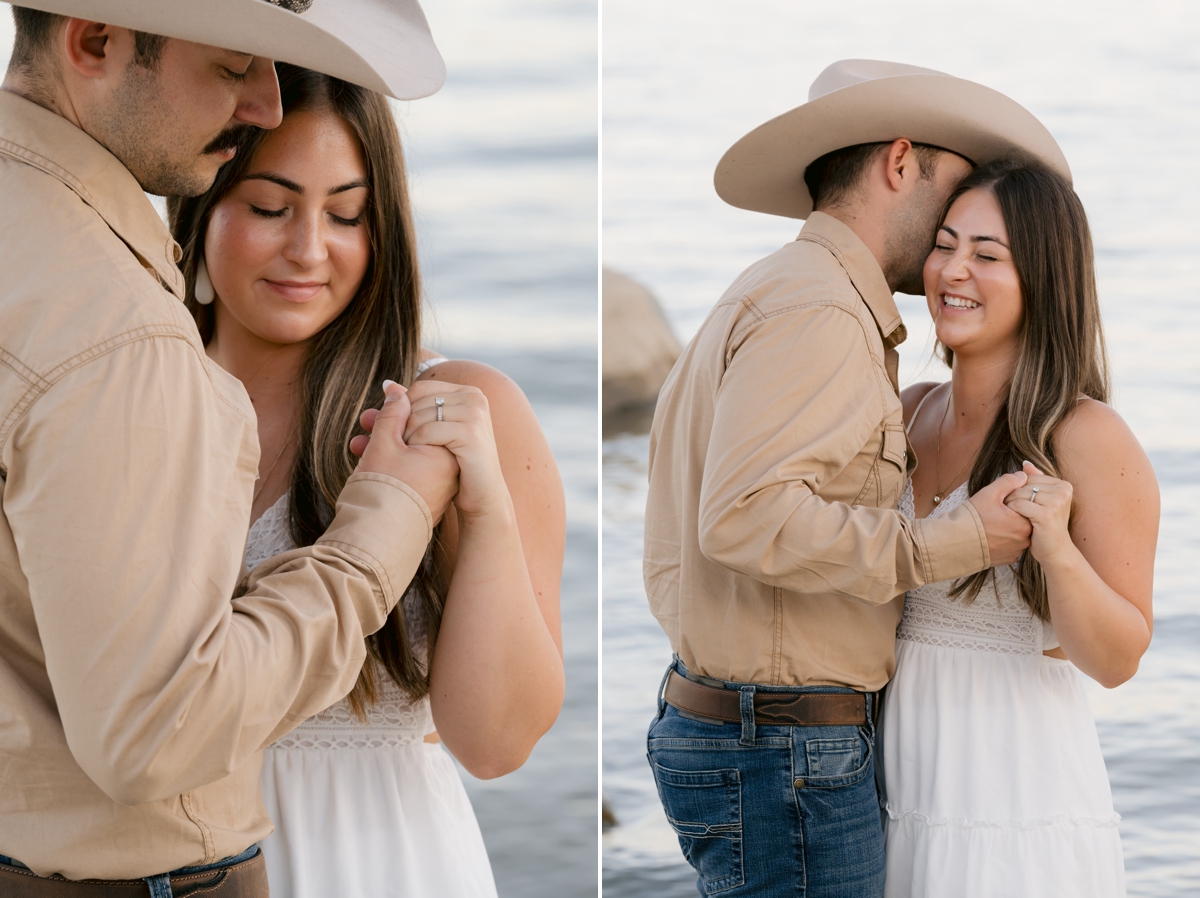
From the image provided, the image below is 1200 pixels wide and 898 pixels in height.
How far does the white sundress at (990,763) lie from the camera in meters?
2.03

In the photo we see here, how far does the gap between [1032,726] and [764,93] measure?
13.4m

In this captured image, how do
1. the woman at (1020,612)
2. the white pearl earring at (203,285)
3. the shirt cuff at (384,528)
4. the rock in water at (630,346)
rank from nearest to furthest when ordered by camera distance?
1. the shirt cuff at (384,528)
2. the white pearl earring at (203,285)
3. the woman at (1020,612)
4. the rock in water at (630,346)

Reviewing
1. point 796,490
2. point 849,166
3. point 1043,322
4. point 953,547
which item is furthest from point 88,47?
point 1043,322

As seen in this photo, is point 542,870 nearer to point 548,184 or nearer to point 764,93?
point 548,184

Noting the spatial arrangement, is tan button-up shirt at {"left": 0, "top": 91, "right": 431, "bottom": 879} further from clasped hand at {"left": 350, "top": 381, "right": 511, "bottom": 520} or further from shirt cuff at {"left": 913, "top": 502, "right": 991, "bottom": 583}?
shirt cuff at {"left": 913, "top": 502, "right": 991, "bottom": 583}

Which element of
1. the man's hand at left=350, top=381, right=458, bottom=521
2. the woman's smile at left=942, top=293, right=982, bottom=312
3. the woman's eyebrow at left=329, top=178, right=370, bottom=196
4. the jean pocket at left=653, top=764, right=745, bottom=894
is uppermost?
the woman's eyebrow at left=329, top=178, right=370, bottom=196

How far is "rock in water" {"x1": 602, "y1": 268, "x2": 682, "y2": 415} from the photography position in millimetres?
9781

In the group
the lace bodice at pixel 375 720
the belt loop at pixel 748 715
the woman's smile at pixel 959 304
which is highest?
the woman's smile at pixel 959 304

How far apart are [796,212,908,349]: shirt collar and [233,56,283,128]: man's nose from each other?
3.65ft

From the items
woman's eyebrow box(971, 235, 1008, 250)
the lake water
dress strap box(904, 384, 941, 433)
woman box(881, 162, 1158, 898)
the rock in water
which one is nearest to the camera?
woman box(881, 162, 1158, 898)

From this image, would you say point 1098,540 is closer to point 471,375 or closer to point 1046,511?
point 1046,511

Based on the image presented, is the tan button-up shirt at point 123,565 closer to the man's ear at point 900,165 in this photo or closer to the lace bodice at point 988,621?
the lace bodice at point 988,621

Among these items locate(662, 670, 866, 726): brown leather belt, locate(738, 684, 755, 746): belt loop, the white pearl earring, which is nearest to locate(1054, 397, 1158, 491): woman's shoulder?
locate(662, 670, 866, 726): brown leather belt

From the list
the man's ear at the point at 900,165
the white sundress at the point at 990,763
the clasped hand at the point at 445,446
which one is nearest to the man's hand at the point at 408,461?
the clasped hand at the point at 445,446
